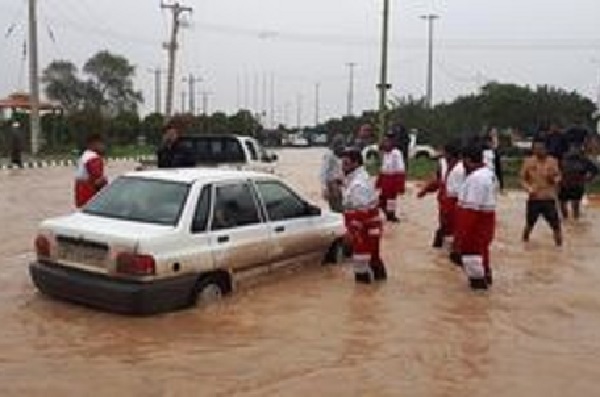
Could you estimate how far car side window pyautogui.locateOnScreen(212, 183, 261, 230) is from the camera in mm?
10930

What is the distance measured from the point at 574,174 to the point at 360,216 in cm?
892

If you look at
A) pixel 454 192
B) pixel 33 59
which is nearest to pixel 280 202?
pixel 454 192

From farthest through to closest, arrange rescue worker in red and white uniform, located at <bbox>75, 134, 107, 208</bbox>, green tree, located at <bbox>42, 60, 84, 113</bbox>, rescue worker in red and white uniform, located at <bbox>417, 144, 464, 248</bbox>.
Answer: green tree, located at <bbox>42, 60, 84, 113</bbox>, rescue worker in red and white uniform, located at <bbox>417, 144, 464, 248</bbox>, rescue worker in red and white uniform, located at <bbox>75, 134, 107, 208</bbox>

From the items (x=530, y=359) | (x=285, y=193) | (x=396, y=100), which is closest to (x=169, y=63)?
(x=396, y=100)

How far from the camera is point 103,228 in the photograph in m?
10.2

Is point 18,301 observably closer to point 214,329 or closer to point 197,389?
point 214,329

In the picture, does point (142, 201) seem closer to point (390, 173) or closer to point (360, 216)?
point (360, 216)

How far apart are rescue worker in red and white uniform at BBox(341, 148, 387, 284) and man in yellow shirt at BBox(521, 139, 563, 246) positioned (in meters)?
4.61

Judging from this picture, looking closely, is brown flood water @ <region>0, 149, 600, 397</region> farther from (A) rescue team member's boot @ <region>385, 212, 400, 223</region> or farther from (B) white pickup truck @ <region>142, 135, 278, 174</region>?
(B) white pickup truck @ <region>142, 135, 278, 174</region>

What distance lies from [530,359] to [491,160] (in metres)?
9.75

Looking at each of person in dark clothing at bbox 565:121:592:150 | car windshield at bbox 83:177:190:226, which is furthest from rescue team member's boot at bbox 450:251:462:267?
person in dark clothing at bbox 565:121:592:150

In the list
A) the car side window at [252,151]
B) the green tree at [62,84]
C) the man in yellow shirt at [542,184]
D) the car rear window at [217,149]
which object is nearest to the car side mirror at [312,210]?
the man in yellow shirt at [542,184]

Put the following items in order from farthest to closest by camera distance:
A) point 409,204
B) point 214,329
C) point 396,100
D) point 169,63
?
point 396,100
point 169,63
point 409,204
point 214,329

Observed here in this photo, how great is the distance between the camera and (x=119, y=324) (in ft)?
32.4
